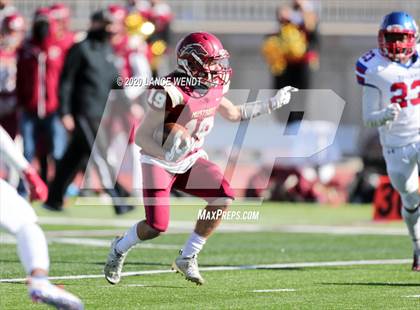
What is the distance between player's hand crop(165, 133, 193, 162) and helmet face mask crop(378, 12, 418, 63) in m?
1.82

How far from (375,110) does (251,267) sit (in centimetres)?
138

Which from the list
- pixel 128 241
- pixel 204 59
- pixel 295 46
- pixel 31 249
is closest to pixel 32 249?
pixel 31 249

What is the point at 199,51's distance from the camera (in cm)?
739

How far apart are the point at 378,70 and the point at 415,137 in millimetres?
534

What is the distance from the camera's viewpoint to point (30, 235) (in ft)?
17.8

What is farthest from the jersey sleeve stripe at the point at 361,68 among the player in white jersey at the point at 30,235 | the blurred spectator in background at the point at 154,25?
the blurred spectator in background at the point at 154,25

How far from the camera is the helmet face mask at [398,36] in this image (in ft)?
27.5

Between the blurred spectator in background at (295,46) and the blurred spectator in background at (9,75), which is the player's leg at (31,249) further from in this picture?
the blurred spectator in background at (295,46)

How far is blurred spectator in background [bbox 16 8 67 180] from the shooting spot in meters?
14.0

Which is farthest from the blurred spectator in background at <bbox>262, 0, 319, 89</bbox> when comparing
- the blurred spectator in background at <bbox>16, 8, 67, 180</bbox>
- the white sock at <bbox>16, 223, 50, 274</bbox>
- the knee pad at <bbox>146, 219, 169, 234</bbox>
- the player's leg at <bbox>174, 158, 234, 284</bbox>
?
the white sock at <bbox>16, 223, 50, 274</bbox>

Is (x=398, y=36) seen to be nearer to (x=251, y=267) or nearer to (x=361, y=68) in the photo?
(x=361, y=68)

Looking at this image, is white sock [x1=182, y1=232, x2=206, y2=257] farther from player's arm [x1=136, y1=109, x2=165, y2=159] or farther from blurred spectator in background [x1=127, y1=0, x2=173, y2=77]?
blurred spectator in background [x1=127, y1=0, x2=173, y2=77]

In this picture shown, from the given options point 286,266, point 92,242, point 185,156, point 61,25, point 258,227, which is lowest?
point 258,227

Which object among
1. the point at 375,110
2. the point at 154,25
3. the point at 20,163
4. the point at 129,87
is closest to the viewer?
the point at 20,163
